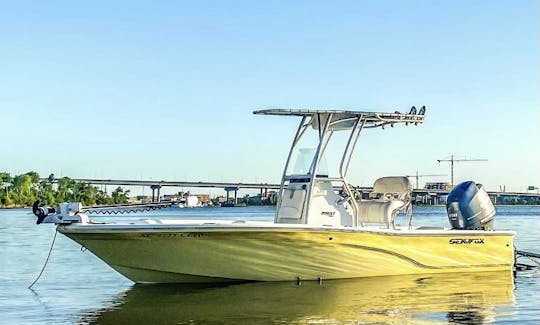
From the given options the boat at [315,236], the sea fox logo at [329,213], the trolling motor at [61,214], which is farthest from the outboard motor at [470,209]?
the trolling motor at [61,214]

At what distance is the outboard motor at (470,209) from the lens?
19281 millimetres

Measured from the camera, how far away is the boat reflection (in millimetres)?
13508

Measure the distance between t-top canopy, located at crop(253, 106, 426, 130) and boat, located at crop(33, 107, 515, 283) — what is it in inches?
1.0

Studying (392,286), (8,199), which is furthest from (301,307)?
(8,199)

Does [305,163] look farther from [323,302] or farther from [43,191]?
[43,191]

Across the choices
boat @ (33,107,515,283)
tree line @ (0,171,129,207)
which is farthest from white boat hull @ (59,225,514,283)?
tree line @ (0,171,129,207)

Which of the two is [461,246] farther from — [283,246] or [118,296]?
[118,296]

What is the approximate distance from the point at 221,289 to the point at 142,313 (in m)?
2.67

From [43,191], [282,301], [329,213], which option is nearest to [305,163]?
[329,213]

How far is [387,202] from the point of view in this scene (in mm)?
18297

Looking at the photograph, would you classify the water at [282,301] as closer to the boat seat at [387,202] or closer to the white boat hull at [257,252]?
the white boat hull at [257,252]

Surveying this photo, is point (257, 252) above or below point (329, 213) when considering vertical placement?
below

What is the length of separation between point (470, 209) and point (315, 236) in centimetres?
460

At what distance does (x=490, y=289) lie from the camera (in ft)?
55.4
